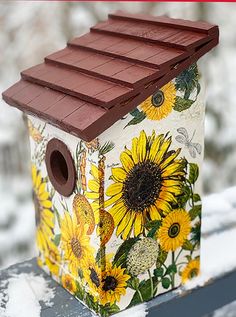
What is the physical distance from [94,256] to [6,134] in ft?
5.40

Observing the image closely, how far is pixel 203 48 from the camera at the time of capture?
4.47ft

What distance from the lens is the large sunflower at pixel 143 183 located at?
1355 millimetres

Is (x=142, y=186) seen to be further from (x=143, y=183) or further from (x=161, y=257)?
(x=161, y=257)

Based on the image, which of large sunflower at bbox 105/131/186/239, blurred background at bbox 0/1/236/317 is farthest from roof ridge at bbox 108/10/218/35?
blurred background at bbox 0/1/236/317

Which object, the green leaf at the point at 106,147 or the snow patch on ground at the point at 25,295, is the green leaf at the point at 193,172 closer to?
the green leaf at the point at 106,147

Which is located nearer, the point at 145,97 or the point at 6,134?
the point at 145,97

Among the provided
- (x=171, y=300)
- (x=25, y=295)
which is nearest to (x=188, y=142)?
(x=171, y=300)

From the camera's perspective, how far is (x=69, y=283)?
5.12ft

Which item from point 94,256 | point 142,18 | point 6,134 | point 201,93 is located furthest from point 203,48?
point 6,134

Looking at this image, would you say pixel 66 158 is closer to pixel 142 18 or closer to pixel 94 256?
pixel 94 256

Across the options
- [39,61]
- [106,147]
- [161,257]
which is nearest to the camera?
[106,147]

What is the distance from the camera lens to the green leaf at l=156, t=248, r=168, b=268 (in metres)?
1.50

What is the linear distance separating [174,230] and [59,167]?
1.05 ft

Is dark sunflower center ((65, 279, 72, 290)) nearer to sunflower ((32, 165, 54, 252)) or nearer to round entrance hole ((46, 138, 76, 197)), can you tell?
sunflower ((32, 165, 54, 252))
